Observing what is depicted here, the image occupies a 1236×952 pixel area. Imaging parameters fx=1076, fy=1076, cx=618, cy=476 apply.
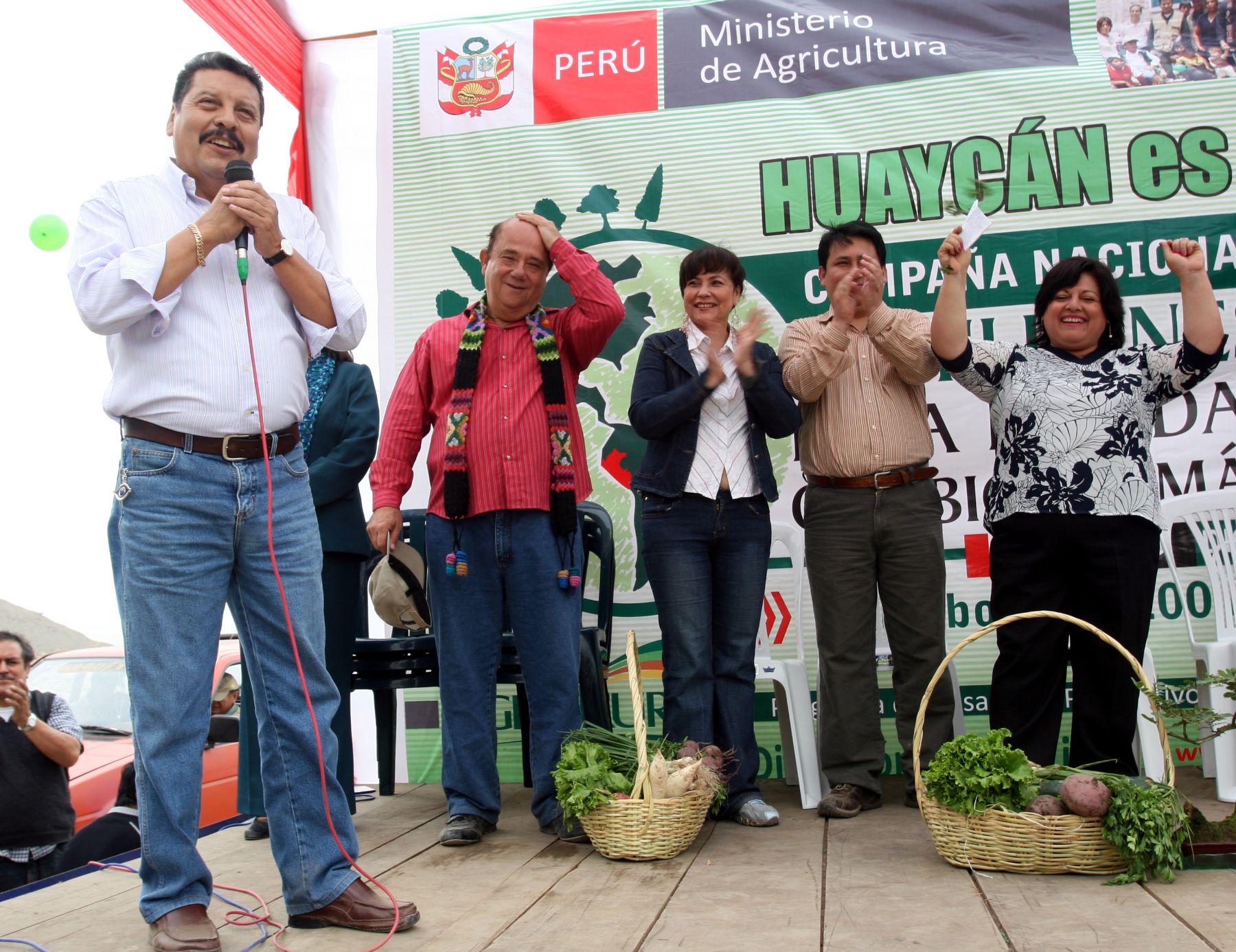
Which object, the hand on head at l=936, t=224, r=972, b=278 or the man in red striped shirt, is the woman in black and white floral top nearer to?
the hand on head at l=936, t=224, r=972, b=278

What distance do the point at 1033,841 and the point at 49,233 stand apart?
128 inches

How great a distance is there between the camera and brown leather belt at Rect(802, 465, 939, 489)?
3053mm

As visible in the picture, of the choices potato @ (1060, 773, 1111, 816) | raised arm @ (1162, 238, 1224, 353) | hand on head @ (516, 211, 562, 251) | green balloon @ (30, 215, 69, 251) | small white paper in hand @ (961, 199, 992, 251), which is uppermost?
green balloon @ (30, 215, 69, 251)

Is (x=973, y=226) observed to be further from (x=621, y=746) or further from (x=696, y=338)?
(x=621, y=746)

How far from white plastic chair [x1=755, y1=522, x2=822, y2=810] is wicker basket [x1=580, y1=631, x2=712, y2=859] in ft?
2.24

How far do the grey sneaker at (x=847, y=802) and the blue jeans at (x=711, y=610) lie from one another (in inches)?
7.8

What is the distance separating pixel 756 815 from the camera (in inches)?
113

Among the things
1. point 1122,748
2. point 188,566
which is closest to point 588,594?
point 1122,748

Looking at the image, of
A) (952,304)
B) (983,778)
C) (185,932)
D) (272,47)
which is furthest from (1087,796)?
(272,47)

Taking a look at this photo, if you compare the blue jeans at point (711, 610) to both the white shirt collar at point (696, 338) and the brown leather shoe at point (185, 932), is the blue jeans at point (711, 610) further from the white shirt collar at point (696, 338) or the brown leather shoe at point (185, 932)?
the brown leather shoe at point (185, 932)

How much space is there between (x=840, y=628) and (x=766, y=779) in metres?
0.88

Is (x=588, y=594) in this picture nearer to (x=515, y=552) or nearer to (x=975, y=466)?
(x=515, y=552)

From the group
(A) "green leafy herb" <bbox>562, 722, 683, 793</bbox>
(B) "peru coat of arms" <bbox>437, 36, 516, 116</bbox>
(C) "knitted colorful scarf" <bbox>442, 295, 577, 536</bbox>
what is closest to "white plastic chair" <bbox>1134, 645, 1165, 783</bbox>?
(A) "green leafy herb" <bbox>562, 722, 683, 793</bbox>

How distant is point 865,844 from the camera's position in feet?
8.59
